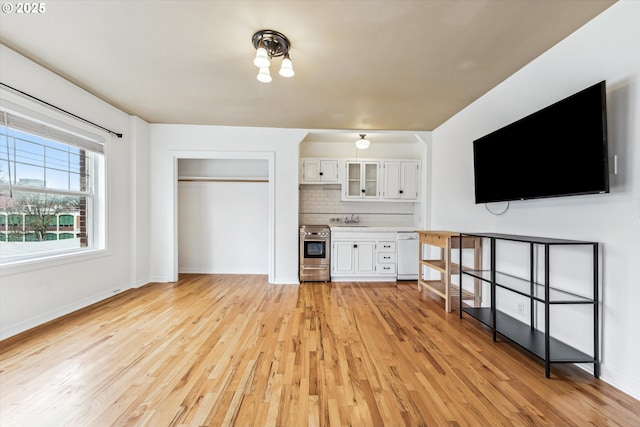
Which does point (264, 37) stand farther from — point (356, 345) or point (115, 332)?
point (115, 332)

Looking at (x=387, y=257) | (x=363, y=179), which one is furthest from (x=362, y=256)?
(x=363, y=179)

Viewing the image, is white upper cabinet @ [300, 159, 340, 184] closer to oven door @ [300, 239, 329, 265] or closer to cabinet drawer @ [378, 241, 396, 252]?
oven door @ [300, 239, 329, 265]

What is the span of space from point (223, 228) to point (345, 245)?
2.32 meters

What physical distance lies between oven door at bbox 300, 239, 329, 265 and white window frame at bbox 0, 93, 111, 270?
2734 mm

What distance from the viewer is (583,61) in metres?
1.95

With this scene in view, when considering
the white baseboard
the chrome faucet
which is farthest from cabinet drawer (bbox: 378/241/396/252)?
the white baseboard

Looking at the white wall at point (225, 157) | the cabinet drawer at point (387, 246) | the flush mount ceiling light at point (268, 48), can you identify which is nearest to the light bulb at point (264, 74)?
the flush mount ceiling light at point (268, 48)

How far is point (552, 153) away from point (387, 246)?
2.73m

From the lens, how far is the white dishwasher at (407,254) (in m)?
4.49

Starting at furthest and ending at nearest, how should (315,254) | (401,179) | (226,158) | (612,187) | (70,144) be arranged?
1. (401,179)
2. (315,254)
3. (226,158)
4. (70,144)
5. (612,187)

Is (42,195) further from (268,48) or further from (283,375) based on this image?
(283,375)

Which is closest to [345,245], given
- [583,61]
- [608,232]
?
[608,232]

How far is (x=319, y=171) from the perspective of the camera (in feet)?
15.8

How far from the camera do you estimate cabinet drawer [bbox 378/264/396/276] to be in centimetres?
447
